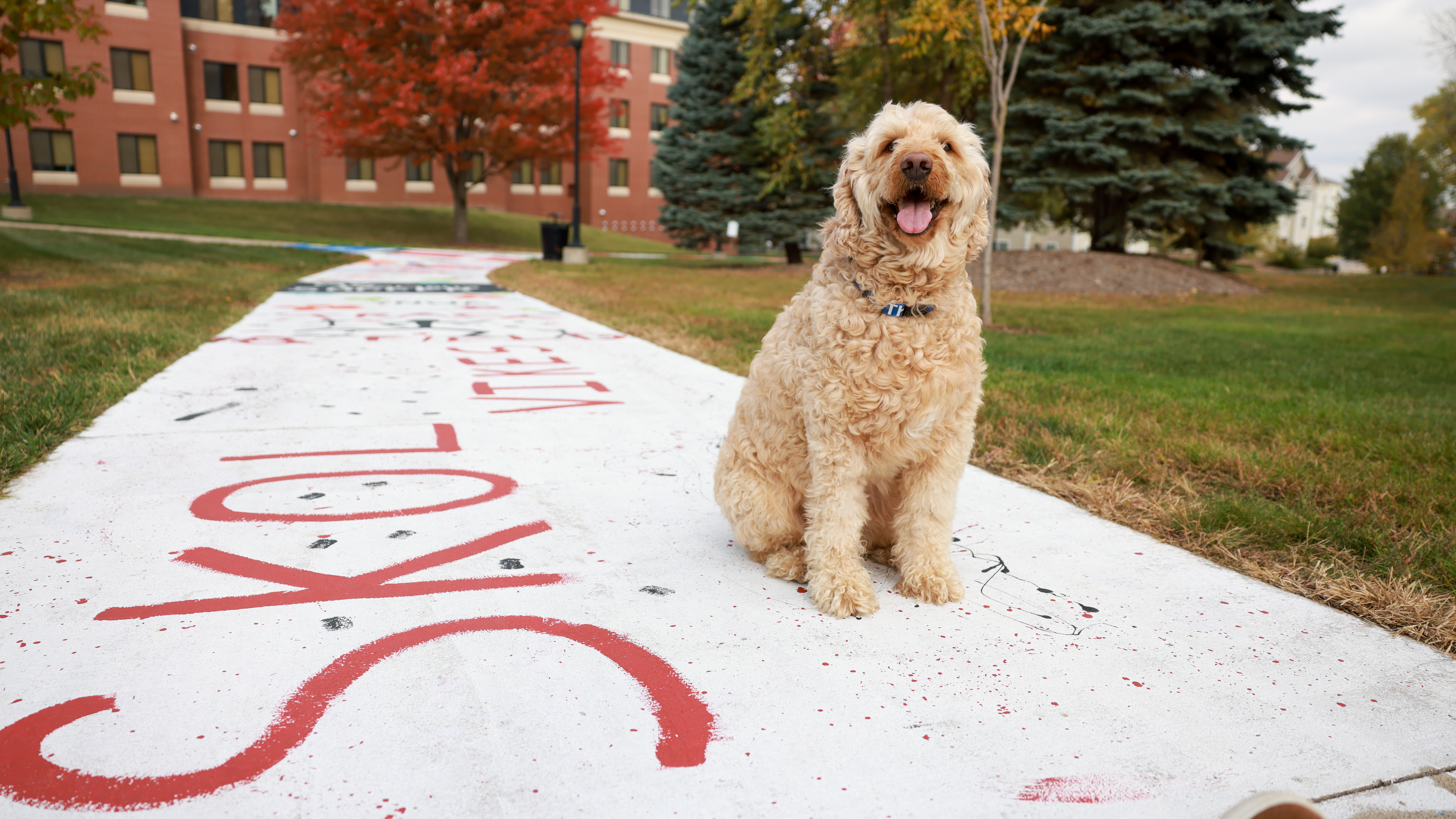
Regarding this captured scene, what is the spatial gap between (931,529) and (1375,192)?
168ft

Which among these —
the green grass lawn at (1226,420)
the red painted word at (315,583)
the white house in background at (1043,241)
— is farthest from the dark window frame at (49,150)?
the white house in background at (1043,241)

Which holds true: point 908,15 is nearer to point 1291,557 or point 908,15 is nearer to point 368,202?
point 1291,557

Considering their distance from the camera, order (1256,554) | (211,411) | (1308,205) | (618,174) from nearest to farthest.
→ (1256,554), (211,411), (618,174), (1308,205)

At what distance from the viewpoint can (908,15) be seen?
45.8 ft

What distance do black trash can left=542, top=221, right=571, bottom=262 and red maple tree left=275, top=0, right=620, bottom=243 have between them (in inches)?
302

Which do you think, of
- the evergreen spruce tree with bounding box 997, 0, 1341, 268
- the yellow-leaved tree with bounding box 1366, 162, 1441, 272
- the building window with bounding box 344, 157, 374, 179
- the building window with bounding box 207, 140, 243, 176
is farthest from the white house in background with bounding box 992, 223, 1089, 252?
the building window with bounding box 207, 140, 243, 176

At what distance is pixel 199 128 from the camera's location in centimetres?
3519

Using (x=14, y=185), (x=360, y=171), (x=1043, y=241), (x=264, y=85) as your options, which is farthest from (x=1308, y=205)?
(x=14, y=185)

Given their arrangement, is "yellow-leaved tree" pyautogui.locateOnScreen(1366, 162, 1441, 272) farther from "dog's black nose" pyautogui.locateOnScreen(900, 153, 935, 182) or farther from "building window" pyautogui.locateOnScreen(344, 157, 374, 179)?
"building window" pyautogui.locateOnScreen(344, 157, 374, 179)

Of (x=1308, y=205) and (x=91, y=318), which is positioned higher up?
(x=1308, y=205)

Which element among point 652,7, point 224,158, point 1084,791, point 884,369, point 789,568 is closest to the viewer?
point 1084,791

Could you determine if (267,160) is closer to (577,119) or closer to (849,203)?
(577,119)

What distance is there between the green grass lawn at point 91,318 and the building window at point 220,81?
69.4 ft

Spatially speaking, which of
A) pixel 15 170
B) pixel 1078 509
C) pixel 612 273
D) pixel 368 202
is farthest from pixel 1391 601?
pixel 368 202
